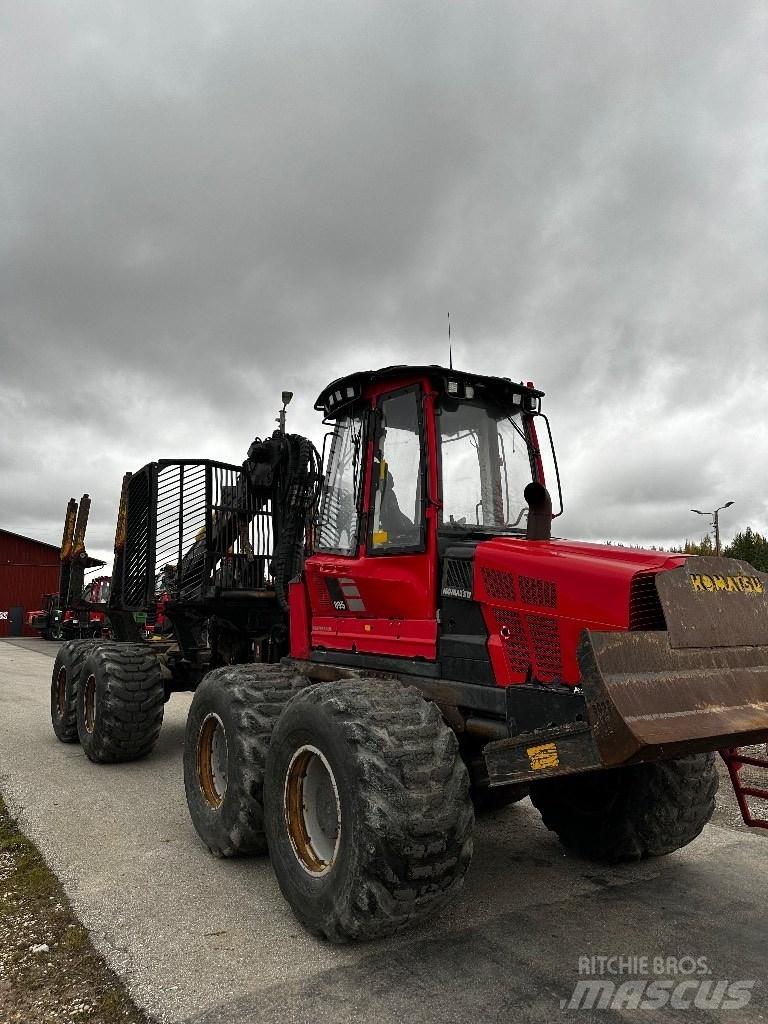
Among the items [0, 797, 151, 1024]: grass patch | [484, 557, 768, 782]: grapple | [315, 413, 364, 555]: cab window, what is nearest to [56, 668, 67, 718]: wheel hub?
[0, 797, 151, 1024]: grass patch

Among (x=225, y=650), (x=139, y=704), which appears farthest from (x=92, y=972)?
(x=225, y=650)

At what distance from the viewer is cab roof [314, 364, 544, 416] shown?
15.8 feet

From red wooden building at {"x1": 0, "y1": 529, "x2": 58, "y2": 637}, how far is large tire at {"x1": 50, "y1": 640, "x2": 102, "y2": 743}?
3247 cm

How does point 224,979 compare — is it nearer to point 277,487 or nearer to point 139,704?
point 139,704

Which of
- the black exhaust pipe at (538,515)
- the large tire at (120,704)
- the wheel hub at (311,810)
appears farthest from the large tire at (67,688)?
the black exhaust pipe at (538,515)

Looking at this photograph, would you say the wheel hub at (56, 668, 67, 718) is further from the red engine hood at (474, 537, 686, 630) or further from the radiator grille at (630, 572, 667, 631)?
the radiator grille at (630, 572, 667, 631)

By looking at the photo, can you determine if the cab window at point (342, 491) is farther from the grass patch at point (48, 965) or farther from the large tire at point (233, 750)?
the grass patch at point (48, 965)

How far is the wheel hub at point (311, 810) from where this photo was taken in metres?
4.18

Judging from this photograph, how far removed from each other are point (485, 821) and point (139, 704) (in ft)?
12.3

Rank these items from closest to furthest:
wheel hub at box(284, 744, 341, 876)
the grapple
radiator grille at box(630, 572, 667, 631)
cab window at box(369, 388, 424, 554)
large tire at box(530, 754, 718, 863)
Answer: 1. the grapple
2. radiator grille at box(630, 572, 667, 631)
3. wheel hub at box(284, 744, 341, 876)
4. cab window at box(369, 388, 424, 554)
5. large tire at box(530, 754, 718, 863)

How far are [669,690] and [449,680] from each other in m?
1.31

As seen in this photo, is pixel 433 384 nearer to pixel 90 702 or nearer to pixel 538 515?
pixel 538 515

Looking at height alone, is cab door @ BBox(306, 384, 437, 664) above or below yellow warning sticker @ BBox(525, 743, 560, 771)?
above

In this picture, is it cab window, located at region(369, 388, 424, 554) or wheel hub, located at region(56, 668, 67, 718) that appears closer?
cab window, located at region(369, 388, 424, 554)
